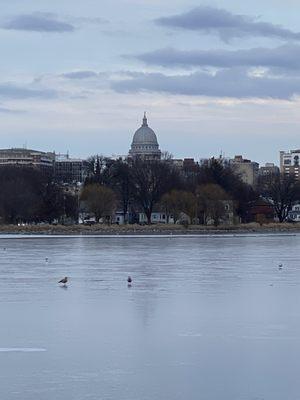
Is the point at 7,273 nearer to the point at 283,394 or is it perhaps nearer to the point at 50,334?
the point at 50,334

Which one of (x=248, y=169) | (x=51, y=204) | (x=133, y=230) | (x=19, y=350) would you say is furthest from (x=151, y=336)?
(x=248, y=169)

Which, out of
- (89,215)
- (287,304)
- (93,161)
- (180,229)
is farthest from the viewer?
(93,161)

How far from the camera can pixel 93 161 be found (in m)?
104

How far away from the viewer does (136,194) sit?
91.6 meters

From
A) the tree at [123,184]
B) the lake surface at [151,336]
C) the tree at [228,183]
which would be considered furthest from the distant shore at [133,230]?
the lake surface at [151,336]

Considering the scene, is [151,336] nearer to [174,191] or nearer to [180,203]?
[180,203]

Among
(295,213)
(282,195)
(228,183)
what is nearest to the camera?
(228,183)

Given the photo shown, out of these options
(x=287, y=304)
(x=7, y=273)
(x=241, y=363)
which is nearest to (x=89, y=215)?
(x=7, y=273)

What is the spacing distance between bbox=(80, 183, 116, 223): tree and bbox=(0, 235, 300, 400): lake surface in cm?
5326

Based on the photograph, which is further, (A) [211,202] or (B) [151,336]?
(A) [211,202]

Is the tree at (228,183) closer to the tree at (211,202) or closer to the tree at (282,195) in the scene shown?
the tree at (282,195)

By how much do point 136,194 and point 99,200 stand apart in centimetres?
981

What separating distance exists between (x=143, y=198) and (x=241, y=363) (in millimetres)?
77451

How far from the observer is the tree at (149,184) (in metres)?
90.7
